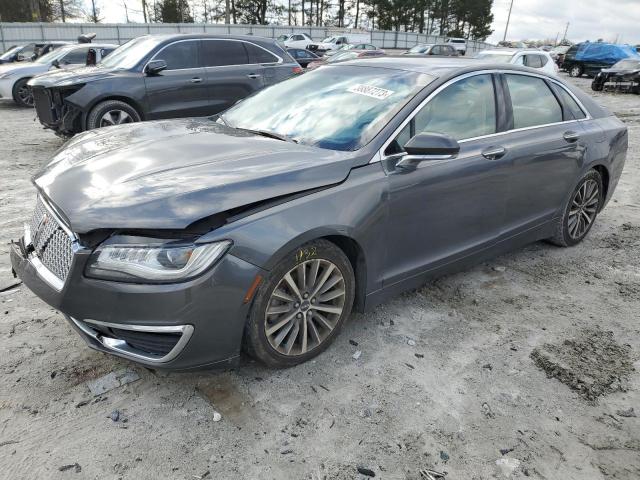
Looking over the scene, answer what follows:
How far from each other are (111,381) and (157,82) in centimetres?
614

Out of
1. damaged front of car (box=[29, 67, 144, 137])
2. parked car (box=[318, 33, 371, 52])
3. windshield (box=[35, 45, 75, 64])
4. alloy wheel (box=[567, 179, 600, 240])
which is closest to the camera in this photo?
alloy wheel (box=[567, 179, 600, 240])

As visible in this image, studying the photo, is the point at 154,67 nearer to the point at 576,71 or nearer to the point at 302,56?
the point at 302,56

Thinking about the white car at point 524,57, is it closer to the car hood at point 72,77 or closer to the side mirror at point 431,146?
the car hood at point 72,77

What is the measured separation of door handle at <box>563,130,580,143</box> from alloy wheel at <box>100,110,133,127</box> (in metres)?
6.09

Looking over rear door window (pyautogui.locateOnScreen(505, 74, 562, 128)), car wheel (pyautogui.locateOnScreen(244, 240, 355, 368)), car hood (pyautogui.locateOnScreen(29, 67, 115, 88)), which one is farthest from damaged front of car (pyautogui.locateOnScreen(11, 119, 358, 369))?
car hood (pyautogui.locateOnScreen(29, 67, 115, 88))

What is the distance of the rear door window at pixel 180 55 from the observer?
314 inches

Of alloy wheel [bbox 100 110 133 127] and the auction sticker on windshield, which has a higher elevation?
the auction sticker on windshield

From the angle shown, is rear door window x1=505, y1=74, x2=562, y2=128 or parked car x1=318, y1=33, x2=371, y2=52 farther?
parked car x1=318, y1=33, x2=371, y2=52

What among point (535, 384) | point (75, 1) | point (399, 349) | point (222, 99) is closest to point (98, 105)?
point (222, 99)

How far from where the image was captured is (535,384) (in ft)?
9.31

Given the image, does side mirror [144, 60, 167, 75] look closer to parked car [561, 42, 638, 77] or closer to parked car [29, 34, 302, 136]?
parked car [29, 34, 302, 136]

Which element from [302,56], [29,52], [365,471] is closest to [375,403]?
[365,471]

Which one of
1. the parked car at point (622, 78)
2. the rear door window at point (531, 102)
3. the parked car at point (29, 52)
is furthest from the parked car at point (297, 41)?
the rear door window at point (531, 102)

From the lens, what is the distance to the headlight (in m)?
2.25
